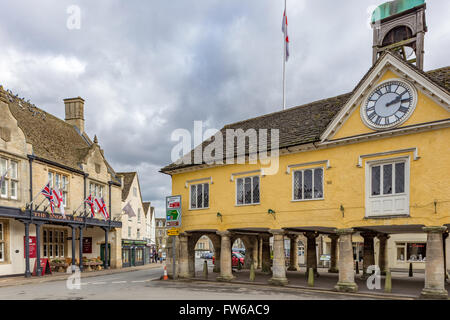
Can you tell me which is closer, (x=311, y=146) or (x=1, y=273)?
(x=311, y=146)

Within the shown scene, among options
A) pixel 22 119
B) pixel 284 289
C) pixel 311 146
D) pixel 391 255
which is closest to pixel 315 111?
pixel 311 146

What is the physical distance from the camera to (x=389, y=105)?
1670 centimetres

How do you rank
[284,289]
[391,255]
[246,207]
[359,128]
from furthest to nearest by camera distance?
1. [391,255]
2. [246,207]
3. [284,289]
4. [359,128]

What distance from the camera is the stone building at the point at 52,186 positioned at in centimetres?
2472

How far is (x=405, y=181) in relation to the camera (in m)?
16.1

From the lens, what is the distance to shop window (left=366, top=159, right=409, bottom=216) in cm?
1608

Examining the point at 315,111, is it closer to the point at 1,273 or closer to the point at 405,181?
the point at 405,181

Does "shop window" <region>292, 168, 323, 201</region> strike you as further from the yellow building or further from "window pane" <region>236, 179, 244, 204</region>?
"window pane" <region>236, 179, 244, 204</region>

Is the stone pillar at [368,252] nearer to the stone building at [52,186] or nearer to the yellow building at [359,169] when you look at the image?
the yellow building at [359,169]

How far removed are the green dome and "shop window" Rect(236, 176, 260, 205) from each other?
10189 millimetres

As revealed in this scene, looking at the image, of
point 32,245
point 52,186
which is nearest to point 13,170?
point 52,186

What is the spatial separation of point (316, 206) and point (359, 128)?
13.2ft

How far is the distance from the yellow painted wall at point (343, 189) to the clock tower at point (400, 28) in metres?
3.58

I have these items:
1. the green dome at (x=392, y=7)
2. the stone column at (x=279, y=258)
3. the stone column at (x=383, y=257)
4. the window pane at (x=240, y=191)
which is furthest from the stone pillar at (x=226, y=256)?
the green dome at (x=392, y=7)
